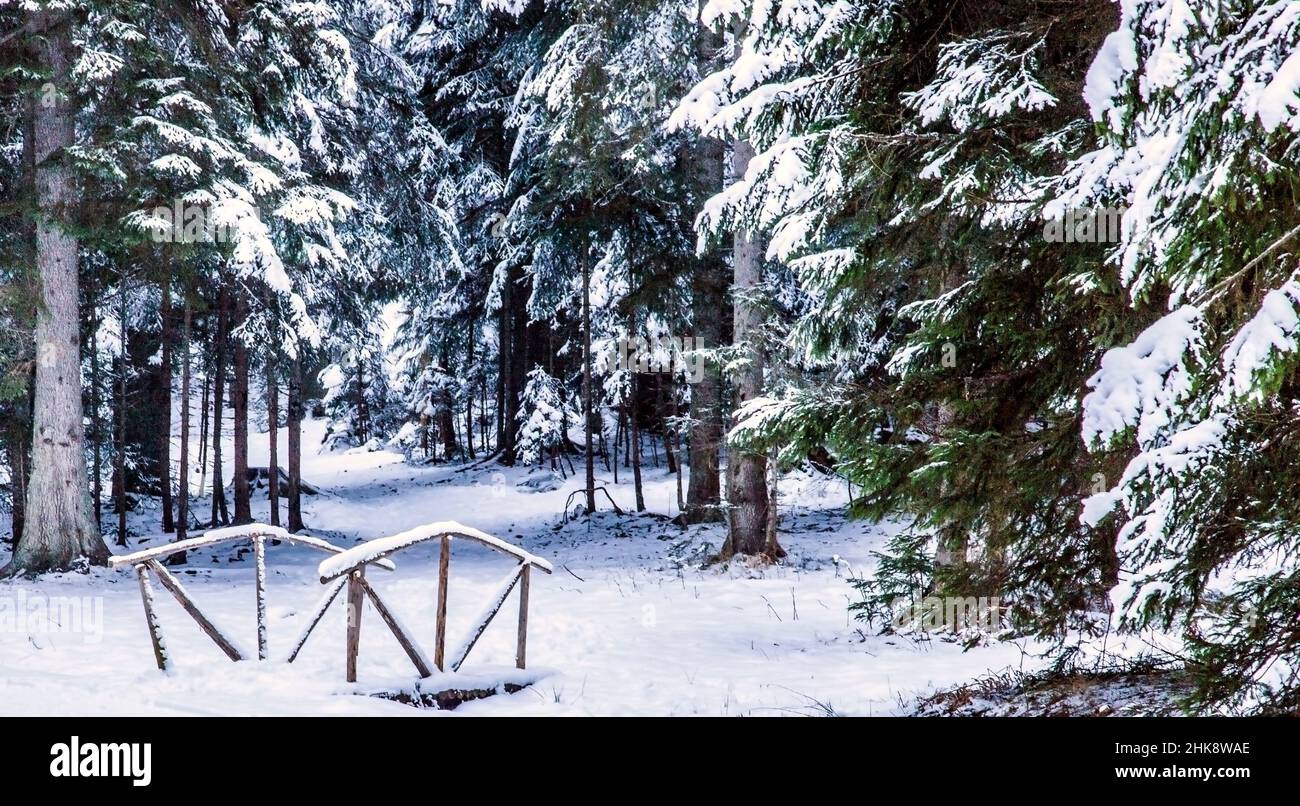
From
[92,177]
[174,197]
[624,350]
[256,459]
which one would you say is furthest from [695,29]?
[256,459]

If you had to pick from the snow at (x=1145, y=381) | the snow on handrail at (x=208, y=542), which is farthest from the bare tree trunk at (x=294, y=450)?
the snow at (x=1145, y=381)

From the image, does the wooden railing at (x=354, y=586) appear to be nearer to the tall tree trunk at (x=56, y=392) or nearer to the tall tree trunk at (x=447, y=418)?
the tall tree trunk at (x=56, y=392)

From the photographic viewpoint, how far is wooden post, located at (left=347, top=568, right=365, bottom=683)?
6.36m

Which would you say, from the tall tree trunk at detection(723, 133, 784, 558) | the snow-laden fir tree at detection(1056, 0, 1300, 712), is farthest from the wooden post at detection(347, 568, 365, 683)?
the tall tree trunk at detection(723, 133, 784, 558)

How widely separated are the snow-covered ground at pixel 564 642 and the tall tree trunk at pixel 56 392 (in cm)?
57

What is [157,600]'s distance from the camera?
36.6ft

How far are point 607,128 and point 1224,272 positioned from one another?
10.7 m

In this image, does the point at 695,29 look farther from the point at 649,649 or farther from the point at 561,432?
the point at 561,432

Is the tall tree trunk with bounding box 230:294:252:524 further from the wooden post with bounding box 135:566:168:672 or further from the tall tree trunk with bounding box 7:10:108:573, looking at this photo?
the wooden post with bounding box 135:566:168:672

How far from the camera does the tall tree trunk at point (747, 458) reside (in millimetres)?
12141

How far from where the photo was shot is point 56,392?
12.7 metres

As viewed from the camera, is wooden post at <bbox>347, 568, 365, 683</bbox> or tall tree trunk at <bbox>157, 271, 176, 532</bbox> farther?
tall tree trunk at <bbox>157, 271, 176, 532</bbox>

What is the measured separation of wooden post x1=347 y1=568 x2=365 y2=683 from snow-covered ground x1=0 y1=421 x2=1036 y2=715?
0.49 ft

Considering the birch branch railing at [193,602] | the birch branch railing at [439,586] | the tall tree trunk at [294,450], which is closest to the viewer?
the birch branch railing at [439,586]
